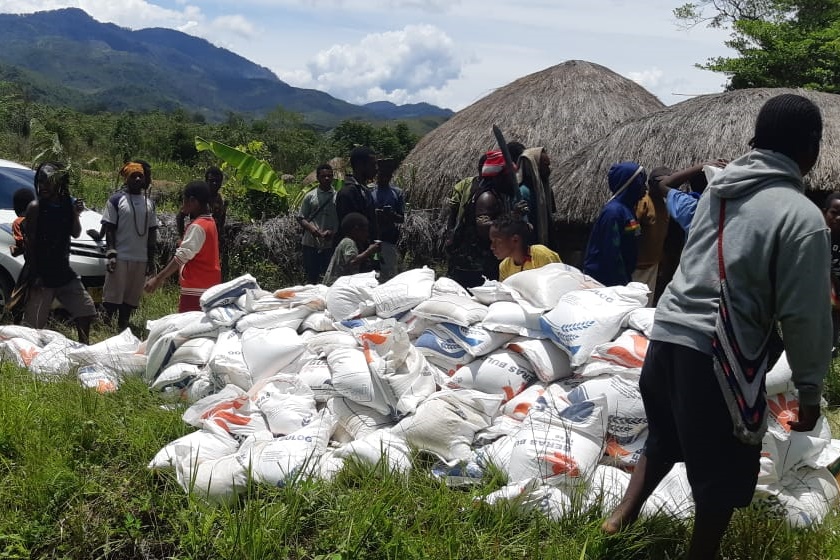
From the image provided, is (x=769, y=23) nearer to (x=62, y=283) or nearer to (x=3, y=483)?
(x=62, y=283)

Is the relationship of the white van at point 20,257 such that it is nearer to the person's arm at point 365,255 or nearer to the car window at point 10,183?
the car window at point 10,183

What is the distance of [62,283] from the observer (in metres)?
5.62

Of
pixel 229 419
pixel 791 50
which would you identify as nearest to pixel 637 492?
pixel 229 419

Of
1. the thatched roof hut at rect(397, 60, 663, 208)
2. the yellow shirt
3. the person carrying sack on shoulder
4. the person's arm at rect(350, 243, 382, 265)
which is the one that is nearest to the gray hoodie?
the yellow shirt

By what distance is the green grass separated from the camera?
2.64 metres

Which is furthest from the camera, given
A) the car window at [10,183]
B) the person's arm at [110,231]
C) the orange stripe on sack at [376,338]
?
the car window at [10,183]

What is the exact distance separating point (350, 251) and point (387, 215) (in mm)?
959

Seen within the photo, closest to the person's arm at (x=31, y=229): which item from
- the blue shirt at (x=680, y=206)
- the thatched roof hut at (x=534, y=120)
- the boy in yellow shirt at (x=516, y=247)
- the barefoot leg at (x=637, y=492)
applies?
the boy in yellow shirt at (x=516, y=247)

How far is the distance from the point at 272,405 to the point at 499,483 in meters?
1.22

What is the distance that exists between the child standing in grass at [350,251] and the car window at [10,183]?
11.3ft

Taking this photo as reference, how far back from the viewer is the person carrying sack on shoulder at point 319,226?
6.79 m

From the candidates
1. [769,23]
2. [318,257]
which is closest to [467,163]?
[318,257]

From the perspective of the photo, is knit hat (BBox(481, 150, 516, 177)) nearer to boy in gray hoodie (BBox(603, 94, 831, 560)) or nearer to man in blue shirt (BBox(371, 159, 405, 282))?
man in blue shirt (BBox(371, 159, 405, 282))

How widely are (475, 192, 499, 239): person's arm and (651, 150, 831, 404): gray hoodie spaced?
8.51 ft
